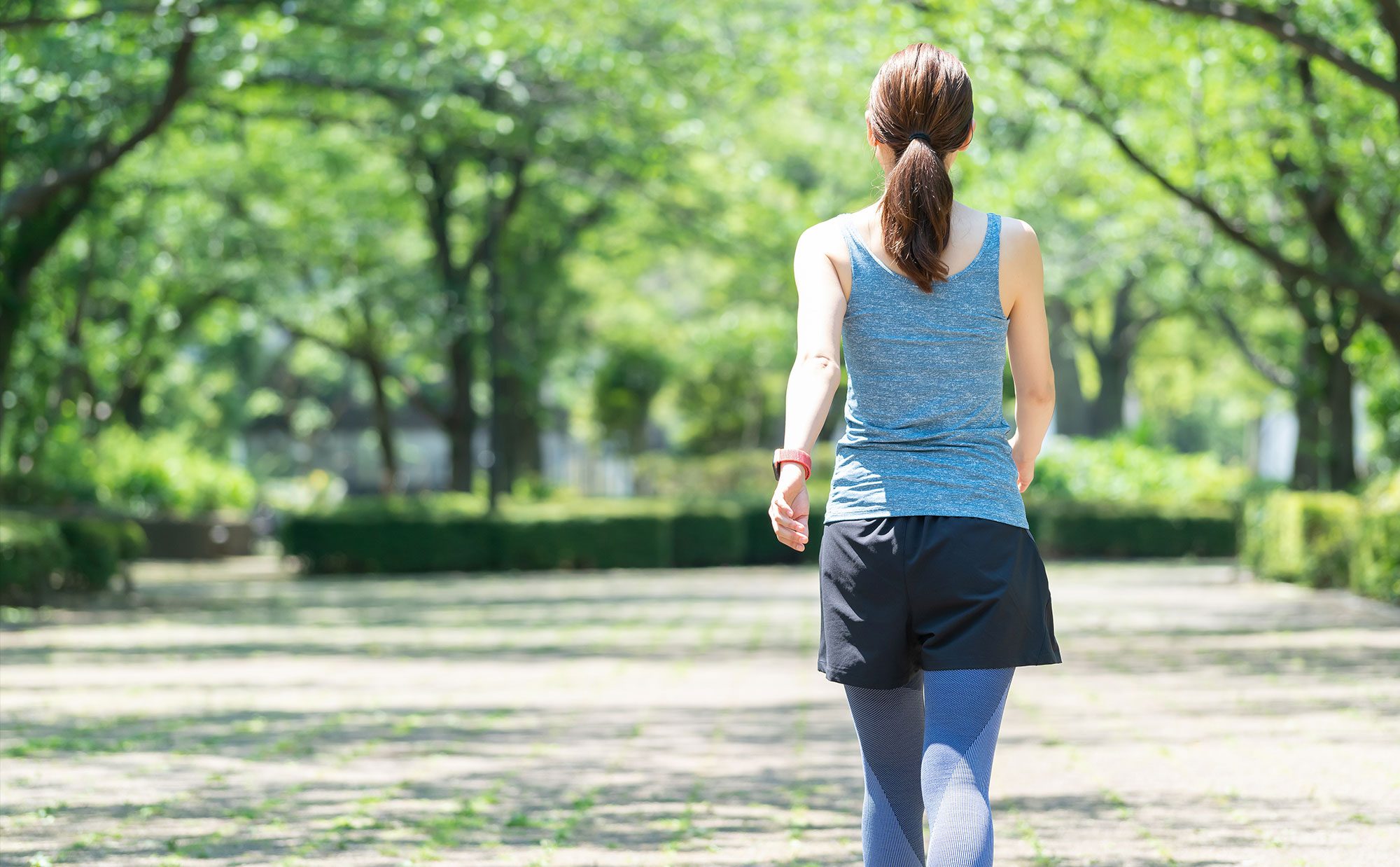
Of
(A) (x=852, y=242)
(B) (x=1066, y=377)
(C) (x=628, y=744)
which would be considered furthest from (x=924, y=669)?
(B) (x=1066, y=377)

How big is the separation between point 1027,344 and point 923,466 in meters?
0.37

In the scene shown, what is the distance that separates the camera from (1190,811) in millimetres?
5875

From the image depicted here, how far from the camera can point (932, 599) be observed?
309 centimetres

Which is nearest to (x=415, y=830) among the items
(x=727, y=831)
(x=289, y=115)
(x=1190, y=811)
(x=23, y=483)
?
(x=727, y=831)

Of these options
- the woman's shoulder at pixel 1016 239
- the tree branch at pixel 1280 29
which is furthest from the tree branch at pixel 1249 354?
the woman's shoulder at pixel 1016 239

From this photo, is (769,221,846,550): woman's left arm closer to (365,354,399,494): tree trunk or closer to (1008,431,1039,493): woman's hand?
(1008,431,1039,493): woman's hand

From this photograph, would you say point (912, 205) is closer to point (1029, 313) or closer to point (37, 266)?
point (1029, 313)

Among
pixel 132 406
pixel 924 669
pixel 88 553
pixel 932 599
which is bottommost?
pixel 88 553

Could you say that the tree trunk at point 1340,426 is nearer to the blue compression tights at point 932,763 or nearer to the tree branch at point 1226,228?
the tree branch at point 1226,228

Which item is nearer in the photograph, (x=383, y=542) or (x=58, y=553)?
(x=58, y=553)

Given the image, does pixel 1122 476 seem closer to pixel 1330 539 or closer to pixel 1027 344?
pixel 1330 539

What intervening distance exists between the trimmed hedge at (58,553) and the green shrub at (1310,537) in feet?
40.3

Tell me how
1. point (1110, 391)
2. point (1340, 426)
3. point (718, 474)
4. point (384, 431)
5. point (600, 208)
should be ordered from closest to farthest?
point (1340, 426) → point (600, 208) → point (384, 431) → point (718, 474) → point (1110, 391)

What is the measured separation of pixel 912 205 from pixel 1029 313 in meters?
0.33
